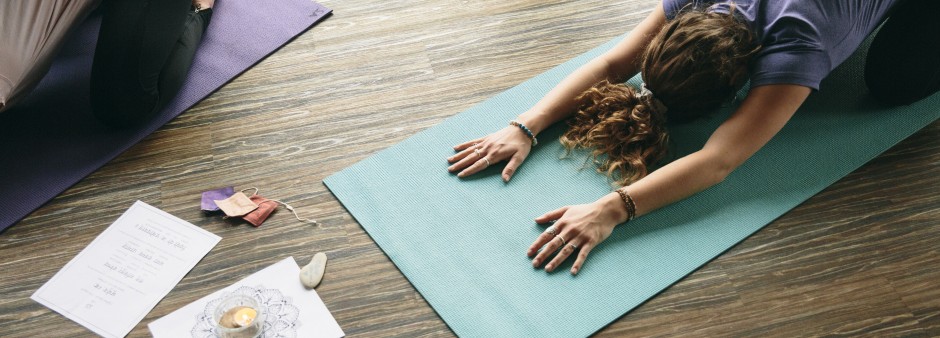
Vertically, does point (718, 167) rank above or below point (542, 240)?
above

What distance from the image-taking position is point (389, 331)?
158cm

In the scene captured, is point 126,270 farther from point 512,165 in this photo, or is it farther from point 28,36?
point 512,165

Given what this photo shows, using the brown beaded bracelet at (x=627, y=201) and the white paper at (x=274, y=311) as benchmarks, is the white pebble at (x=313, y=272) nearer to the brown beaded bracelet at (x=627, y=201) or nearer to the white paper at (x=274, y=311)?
the white paper at (x=274, y=311)

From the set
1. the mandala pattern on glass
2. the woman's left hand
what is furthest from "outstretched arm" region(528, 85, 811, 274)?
the mandala pattern on glass

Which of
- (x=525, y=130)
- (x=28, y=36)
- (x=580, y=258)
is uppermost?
(x=28, y=36)

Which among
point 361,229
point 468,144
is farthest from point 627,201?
point 361,229

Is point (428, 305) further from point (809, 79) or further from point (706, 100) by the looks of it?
point (809, 79)

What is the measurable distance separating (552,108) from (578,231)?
0.38 meters

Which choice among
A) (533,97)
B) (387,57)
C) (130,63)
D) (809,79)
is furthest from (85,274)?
(809,79)

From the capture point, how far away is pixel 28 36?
5.86ft

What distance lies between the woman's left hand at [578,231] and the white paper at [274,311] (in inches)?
19.1

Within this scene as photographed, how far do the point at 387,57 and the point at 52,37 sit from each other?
0.87 metres

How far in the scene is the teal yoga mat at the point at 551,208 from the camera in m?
1.61

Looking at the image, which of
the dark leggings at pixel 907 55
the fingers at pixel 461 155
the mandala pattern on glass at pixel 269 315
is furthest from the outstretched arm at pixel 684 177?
the mandala pattern on glass at pixel 269 315
